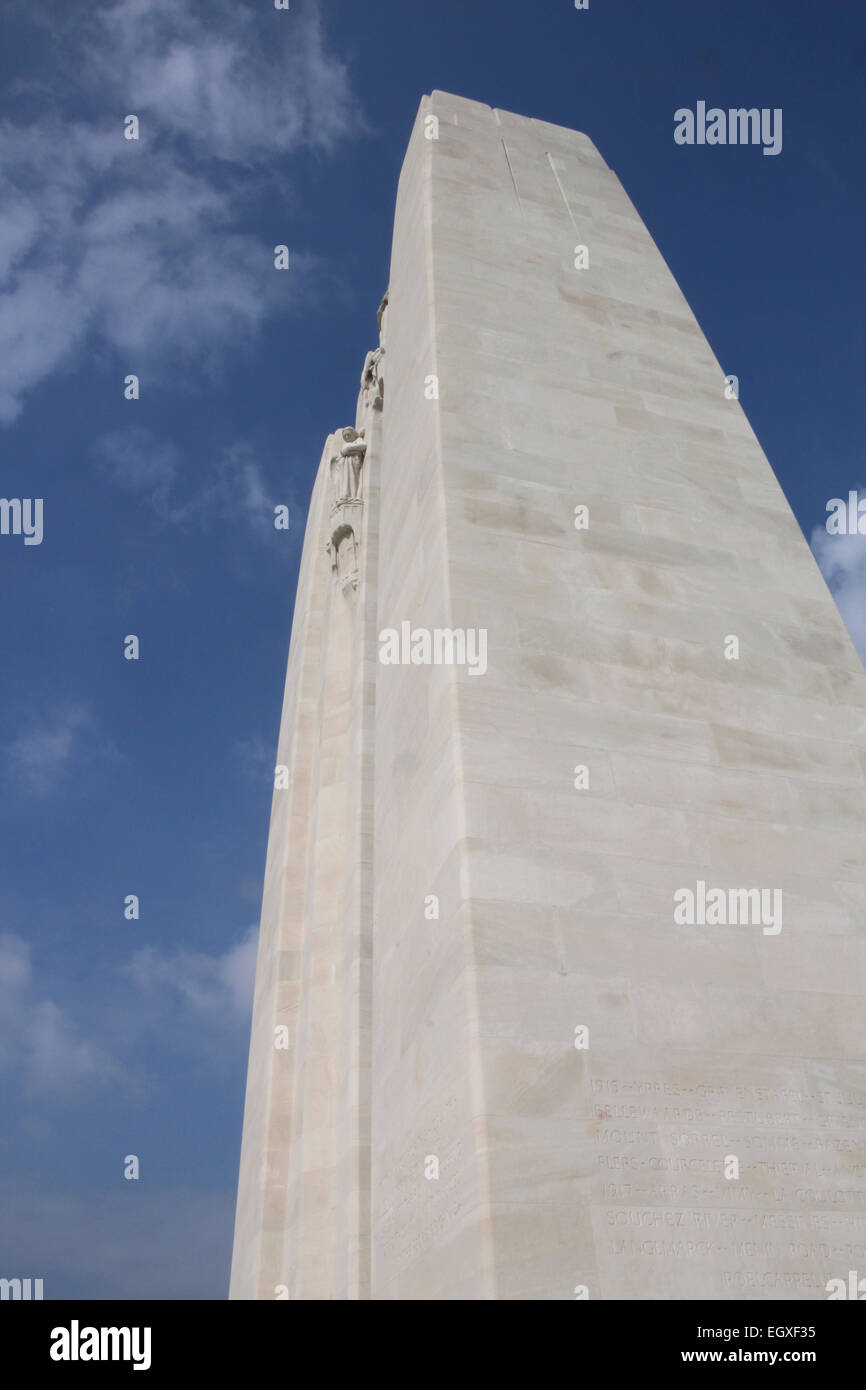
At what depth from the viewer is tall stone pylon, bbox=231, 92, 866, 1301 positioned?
6.70 meters

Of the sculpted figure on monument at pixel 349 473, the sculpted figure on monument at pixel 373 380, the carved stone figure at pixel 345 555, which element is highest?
the sculpted figure on monument at pixel 373 380

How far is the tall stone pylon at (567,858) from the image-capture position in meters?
6.70

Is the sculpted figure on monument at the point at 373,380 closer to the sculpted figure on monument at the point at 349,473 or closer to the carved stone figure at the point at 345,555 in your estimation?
the sculpted figure on monument at the point at 349,473

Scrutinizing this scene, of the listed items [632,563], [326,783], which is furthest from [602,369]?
[326,783]

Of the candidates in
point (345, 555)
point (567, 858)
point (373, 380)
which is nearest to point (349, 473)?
point (345, 555)

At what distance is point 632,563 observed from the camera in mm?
10875

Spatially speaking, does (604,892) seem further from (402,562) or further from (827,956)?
(402,562)

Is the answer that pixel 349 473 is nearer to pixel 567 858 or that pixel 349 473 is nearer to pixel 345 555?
pixel 345 555

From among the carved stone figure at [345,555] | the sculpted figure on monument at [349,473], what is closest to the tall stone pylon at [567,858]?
the sculpted figure on monument at [349,473]

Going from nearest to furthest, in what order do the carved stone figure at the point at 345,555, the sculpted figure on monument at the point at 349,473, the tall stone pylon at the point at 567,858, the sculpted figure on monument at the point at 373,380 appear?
the tall stone pylon at the point at 567,858, the carved stone figure at the point at 345,555, the sculpted figure on monument at the point at 349,473, the sculpted figure on monument at the point at 373,380

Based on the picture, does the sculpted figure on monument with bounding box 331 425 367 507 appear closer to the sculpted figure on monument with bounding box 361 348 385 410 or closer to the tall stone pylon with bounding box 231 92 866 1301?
the sculpted figure on monument with bounding box 361 348 385 410

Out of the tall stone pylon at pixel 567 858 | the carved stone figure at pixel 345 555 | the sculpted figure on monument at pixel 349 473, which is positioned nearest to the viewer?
the tall stone pylon at pixel 567 858

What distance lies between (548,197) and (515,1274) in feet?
53.8

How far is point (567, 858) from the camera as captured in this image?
8.12m
